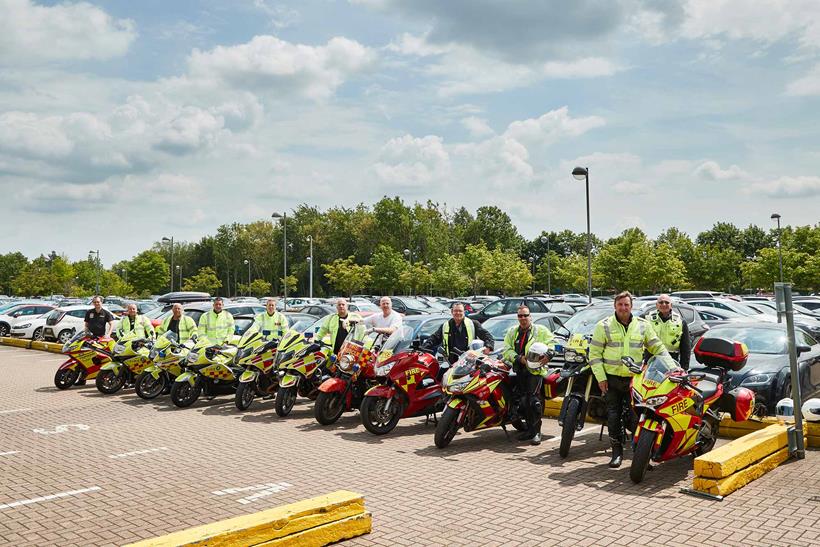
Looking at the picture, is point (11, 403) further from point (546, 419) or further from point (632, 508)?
point (632, 508)

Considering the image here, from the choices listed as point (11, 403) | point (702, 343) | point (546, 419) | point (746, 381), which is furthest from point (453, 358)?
point (11, 403)

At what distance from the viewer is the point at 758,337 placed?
1073 centimetres

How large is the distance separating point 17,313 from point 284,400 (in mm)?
25330

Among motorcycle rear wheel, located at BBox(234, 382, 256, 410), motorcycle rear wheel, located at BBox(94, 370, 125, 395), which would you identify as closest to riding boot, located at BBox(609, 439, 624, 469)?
motorcycle rear wheel, located at BBox(234, 382, 256, 410)

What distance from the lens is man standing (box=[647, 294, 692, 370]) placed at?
820cm

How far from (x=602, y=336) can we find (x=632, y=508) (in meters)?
2.05

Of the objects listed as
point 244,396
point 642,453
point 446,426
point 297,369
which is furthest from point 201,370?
point 642,453

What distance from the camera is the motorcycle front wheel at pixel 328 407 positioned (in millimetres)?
9859

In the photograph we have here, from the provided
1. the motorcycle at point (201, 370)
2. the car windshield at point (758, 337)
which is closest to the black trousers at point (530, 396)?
the car windshield at point (758, 337)

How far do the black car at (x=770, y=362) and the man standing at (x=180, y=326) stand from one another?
28.4ft

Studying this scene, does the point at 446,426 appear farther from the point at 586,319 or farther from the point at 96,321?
the point at 96,321

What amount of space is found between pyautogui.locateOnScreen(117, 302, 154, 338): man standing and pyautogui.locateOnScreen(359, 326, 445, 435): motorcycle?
6502 mm

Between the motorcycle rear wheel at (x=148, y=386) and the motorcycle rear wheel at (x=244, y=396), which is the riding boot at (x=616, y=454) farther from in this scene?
the motorcycle rear wheel at (x=148, y=386)

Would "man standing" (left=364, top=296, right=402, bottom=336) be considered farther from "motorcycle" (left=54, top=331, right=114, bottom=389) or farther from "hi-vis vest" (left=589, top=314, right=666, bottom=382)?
"motorcycle" (left=54, top=331, right=114, bottom=389)
